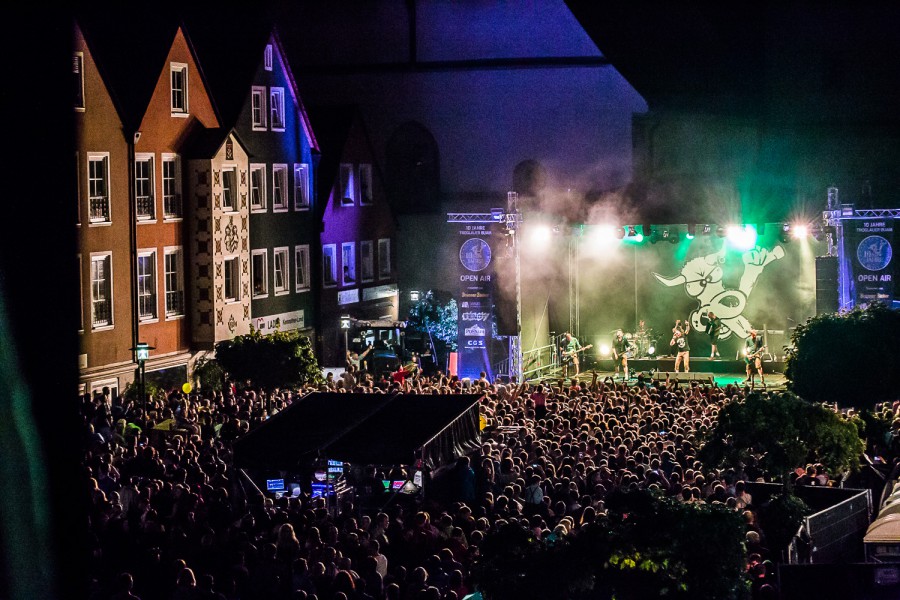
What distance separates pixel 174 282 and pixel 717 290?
1698 cm

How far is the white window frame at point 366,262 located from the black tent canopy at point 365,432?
27.1 metres

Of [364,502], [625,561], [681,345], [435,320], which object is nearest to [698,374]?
[681,345]

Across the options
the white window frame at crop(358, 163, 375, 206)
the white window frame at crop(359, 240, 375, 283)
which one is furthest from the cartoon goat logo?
the white window frame at crop(358, 163, 375, 206)

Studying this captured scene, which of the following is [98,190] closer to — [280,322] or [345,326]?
[280,322]

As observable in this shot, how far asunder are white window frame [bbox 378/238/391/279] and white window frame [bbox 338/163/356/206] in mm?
2809

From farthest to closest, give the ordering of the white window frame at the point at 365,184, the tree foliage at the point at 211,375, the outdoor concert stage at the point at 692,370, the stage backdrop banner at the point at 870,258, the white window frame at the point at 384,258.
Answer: the white window frame at the point at 384,258 < the white window frame at the point at 365,184 < the outdoor concert stage at the point at 692,370 < the stage backdrop banner at the point at 870,258 < the tree foliage at the point at 211,375

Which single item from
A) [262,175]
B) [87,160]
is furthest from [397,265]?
[87,160]

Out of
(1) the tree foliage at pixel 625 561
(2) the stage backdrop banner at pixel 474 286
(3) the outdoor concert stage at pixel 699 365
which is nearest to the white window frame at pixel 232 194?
(2) the stage backdrop banner at pixel 474 286

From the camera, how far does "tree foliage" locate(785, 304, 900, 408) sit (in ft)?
71.5

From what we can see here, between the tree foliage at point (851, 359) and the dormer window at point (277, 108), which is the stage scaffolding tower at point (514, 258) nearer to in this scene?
the dormer window at point (277, 108)

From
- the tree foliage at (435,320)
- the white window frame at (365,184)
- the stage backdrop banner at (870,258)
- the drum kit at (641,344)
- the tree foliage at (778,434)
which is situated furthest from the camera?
the white window frame at (365,184)

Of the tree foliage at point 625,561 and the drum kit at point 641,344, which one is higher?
the tree foliage at point 625,561

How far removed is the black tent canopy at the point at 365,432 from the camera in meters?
16.6

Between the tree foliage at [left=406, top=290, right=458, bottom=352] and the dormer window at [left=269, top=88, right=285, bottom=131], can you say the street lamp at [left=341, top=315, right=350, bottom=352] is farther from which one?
the dormer window at [left=269, top=88, right=285, bottom=131]
